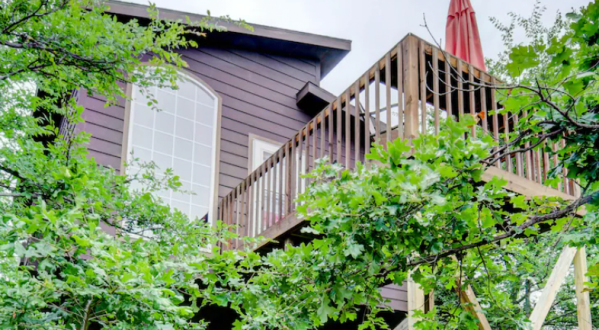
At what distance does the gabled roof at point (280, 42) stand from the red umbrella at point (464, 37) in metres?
2.36

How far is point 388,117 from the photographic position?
3.69 m

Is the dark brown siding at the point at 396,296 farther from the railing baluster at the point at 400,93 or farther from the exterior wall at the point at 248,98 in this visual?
the railing baluster at the point at 400,93

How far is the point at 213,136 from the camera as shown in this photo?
6984 millimetres

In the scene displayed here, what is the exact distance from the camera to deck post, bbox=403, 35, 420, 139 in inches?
Result: 136

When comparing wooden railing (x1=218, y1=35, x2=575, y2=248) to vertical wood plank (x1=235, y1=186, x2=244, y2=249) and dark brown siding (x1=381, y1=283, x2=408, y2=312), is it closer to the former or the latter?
vertical wood plank (x1=235, y1=186, x2=244, y2=249)

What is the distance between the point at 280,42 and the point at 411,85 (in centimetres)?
437

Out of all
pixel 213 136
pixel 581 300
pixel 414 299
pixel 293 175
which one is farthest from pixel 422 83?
pixel 213 136

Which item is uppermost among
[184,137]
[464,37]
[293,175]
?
[464,37]

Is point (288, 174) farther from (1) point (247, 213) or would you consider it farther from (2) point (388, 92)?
(2) point (388, 92)

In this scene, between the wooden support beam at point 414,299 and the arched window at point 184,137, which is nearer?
the wooden support beam at point 414,299

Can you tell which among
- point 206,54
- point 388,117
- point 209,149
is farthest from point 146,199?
point 206,54

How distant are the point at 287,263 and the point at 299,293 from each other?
6.3 inches

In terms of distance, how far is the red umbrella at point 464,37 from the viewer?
17.8ft

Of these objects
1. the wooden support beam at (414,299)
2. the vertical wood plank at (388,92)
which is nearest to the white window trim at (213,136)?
the wooden support beam at (414,299)
